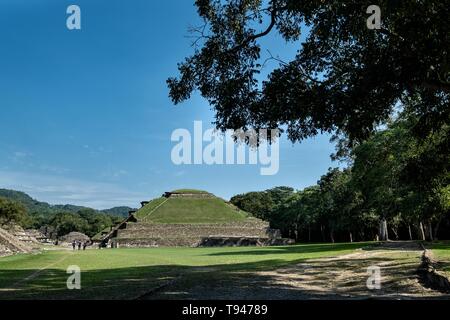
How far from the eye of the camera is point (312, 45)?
14531 millimetres

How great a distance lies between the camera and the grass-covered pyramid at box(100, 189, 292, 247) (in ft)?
267

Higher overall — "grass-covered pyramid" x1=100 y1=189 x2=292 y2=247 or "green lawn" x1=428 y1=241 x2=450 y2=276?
"grass-covered pyramid" x1=100 y1=189 x2=292 y2=247

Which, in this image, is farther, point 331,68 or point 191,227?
point 191,227

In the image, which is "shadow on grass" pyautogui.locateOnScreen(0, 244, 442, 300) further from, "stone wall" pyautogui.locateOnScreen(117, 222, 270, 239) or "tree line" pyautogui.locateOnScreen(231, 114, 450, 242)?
"stone wall" pyautogui.locateOnScreen(117, 222, 270, 239)

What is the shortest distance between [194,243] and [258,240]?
39.7 feet

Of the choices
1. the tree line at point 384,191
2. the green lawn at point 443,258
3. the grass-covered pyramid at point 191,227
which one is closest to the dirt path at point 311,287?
the green lawn at point 443,258

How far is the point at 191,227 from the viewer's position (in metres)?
87.7

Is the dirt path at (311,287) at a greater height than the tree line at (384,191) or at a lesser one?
lesser

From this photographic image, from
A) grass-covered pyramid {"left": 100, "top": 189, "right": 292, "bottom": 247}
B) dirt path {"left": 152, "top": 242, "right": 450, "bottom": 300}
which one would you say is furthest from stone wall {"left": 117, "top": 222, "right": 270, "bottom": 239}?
dirt path {"left": 152, "top": 242, "right": 450, "bottom": 300}

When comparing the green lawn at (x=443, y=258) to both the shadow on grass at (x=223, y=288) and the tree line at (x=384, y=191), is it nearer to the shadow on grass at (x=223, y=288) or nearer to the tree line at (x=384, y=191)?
the shadow on grass at (x=223, y=288)

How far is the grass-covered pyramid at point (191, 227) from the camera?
8150cm

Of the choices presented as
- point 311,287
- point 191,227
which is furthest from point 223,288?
point 191,227

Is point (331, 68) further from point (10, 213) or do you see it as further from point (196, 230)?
point (10, 213)
